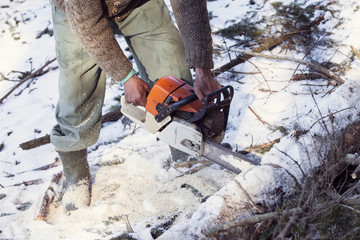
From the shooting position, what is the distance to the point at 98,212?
251 centimetres

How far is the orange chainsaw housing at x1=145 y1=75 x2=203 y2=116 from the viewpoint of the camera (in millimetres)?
2148

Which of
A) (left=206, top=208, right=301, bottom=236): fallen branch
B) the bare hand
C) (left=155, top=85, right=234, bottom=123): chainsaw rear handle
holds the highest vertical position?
the bare hand

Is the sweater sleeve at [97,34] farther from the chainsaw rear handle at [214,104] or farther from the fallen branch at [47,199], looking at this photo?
the fallen branch at [47,199]

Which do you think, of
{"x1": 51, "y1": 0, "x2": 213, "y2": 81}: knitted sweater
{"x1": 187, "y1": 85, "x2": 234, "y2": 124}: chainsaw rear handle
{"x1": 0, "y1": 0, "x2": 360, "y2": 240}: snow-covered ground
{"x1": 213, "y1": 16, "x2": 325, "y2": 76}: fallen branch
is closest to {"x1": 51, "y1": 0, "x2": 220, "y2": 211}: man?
{"x1": 51, "y1": 0, "x2": 213, "y2": 81}: knitted sweater

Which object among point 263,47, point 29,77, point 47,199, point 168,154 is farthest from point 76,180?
point 29,77

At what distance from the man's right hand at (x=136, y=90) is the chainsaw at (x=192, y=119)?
45 mm

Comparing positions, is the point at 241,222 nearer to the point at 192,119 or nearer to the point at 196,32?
the point at 192,119

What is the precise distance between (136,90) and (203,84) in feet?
1.37

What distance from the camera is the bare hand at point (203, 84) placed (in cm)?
213

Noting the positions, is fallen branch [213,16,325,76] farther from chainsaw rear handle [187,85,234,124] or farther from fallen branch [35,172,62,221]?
fallen branch [35,172,62,221]

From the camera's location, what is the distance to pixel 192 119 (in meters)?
2.09

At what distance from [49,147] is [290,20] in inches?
120

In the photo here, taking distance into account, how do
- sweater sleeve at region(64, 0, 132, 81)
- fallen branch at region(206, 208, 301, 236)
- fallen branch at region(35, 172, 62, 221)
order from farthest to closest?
fallen branch at region(35, 172, 62, 221) < sweater sleeve at region(64, 0, 132, 81) < fallen branch at region(206, 208, 301, 236)

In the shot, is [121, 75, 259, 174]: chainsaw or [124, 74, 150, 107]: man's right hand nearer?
[121, 75, 259, 174]: chainsaw
